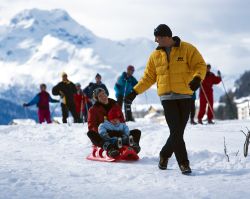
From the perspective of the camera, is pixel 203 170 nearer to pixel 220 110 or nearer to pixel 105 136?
pixel 105 136

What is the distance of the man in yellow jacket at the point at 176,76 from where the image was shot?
22.9ft

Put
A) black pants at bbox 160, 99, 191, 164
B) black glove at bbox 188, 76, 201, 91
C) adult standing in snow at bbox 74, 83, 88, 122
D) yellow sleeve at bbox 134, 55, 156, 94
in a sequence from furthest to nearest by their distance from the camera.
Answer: adult standing in snow at bbox 74, 83, 88, 122 → yellow sleeve at bbox 134, 55, 156, 94 → black pants at bbox 160, 99, 191, 164 → black glove at bbox 188, 76, 201, 91

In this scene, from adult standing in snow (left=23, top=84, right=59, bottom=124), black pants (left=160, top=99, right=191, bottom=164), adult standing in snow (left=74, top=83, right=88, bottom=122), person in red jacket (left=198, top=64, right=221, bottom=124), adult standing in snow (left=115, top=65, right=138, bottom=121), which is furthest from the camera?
adult standing in snow (left=74, top=83, right=88, bottom=122)

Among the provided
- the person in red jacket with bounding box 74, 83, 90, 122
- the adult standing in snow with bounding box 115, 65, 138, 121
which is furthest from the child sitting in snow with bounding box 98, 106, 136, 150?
the person in red jacket with bounding box 74, 83, 90, 122

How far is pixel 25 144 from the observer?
12.1 m

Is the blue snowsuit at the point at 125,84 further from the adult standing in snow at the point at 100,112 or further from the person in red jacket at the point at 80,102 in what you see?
the adult standing in snow at the point at 100,112

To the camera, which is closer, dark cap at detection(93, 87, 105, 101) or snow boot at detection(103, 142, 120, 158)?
snow boot at detection(103, 142, 120, 158)

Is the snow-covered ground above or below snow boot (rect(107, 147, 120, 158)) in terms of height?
below

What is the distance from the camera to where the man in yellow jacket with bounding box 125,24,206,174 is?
6984mm

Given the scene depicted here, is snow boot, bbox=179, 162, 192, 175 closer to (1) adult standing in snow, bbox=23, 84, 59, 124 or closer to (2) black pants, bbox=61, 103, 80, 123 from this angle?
(2) black pants, bbox=61, 103, 80, 123

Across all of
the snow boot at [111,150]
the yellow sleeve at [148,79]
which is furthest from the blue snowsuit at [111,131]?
the yellow sleeve at [148,79]

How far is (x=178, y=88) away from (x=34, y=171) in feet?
7.15

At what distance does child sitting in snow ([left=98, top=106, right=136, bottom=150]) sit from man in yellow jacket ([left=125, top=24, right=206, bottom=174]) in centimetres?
162

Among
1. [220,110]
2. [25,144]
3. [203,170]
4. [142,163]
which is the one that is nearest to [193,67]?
[203,170]
